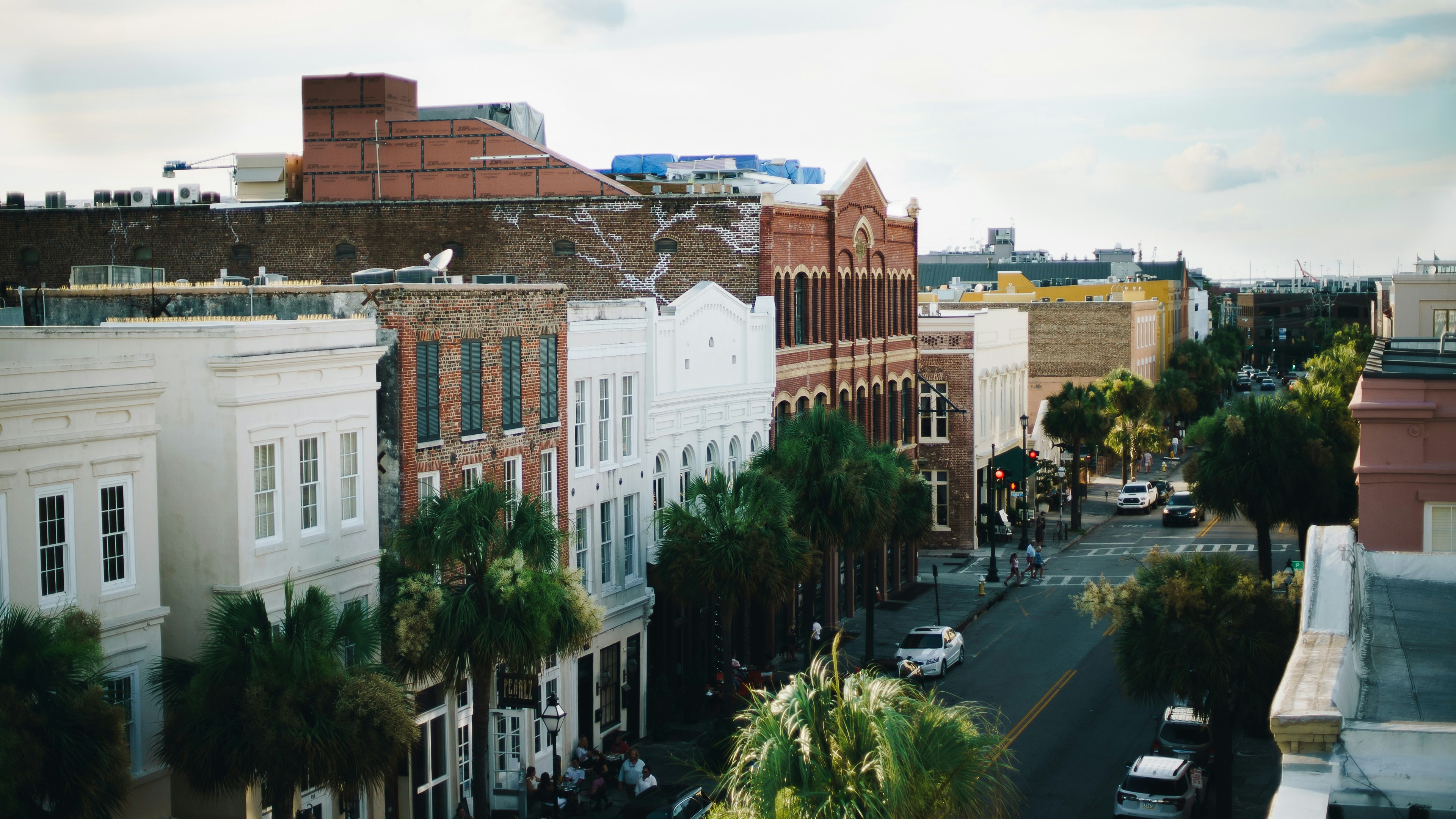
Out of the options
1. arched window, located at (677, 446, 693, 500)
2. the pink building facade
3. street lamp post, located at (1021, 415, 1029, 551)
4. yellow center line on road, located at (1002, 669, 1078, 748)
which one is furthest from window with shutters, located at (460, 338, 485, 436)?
street lamp post, located at (1021, 415, 1029, 551)

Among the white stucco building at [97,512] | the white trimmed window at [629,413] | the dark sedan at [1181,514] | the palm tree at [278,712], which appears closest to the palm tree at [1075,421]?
the dark sedan at [1181,514]

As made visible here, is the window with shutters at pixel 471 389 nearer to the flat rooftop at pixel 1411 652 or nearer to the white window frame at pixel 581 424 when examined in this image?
the white window frame at pixel 581 424

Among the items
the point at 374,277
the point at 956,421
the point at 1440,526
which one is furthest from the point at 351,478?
the point at 956,421

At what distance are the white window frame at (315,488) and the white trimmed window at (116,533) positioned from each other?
3.45 meters

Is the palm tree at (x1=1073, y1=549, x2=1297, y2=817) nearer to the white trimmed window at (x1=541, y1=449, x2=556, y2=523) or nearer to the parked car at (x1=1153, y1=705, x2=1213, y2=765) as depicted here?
the parked car at (x1=1153, y1=705, x2=1213, y2=765)

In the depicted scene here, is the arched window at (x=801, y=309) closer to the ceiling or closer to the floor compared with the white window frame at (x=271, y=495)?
closer to the ceiling

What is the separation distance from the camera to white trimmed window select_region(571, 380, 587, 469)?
33.9m

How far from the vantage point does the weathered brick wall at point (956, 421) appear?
62438 mm

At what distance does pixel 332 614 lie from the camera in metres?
23.5

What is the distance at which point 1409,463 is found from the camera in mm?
29781

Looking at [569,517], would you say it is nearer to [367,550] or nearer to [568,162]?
[367,550]

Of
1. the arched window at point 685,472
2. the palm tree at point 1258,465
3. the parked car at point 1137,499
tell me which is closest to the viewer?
the arched window at point 685,472

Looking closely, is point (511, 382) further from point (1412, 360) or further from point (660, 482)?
point (1412, 360)

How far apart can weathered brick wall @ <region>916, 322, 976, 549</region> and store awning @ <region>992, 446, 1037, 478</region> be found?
1416 millimetres
